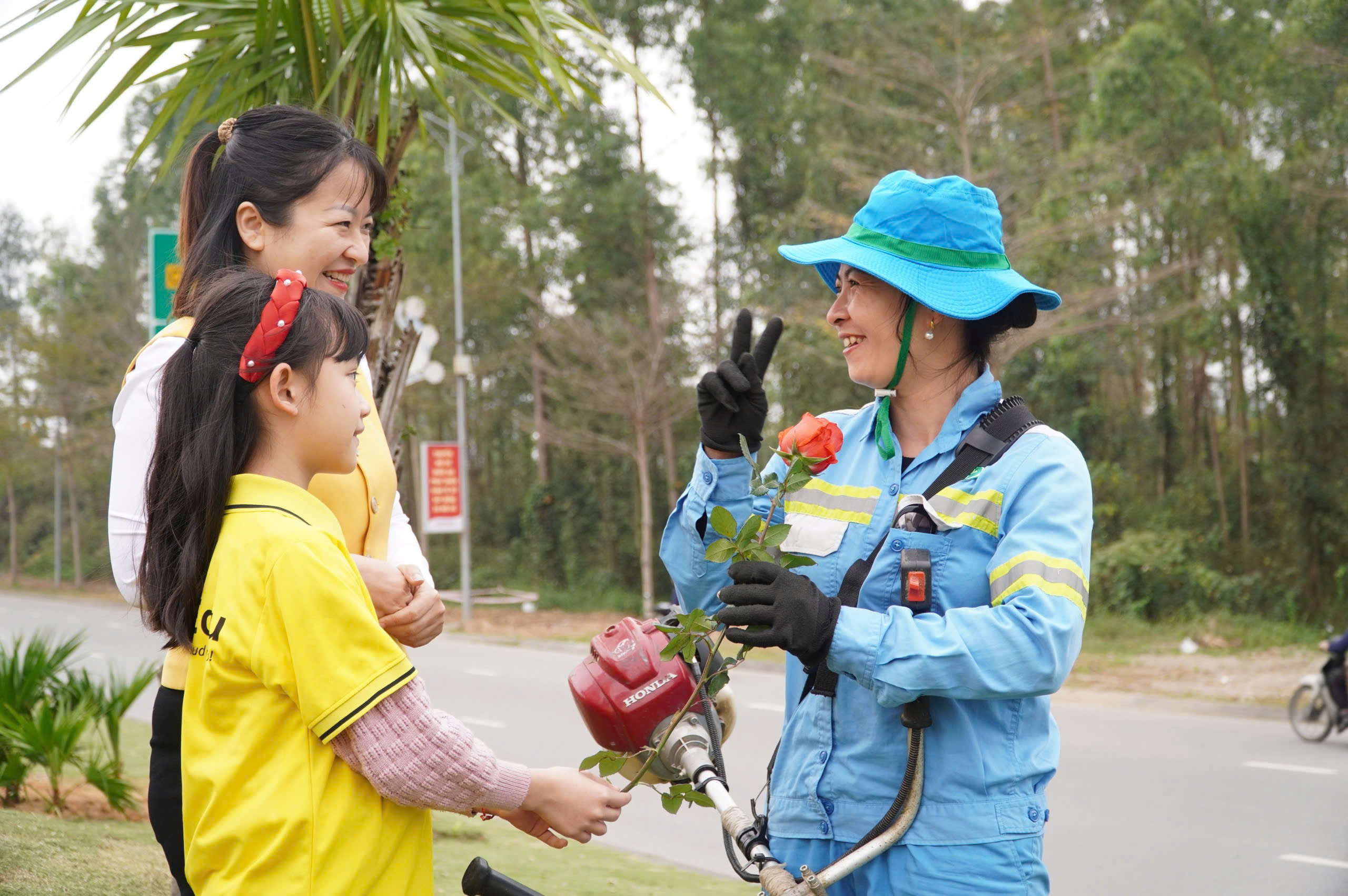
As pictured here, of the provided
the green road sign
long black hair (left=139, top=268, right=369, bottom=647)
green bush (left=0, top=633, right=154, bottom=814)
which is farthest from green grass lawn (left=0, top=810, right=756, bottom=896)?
the green road sign

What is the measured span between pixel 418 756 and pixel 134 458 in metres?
0.75

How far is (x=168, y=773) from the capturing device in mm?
2125

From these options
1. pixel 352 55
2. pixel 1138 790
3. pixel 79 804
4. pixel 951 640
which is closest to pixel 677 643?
pixel 951 640

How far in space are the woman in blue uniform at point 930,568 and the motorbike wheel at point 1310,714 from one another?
28.0 ft

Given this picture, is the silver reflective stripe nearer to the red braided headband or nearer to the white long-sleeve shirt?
the red braided headband

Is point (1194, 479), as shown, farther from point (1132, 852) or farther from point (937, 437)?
point (937, 437)

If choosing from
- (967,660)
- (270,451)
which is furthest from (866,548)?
(270,451)

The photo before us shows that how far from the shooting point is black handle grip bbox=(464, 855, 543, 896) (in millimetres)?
2031

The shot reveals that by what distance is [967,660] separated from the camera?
1.79 metres

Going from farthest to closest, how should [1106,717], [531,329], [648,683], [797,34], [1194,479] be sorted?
[531,329]
[797,34]
[1194,479]
[1106,717]
[648,683]

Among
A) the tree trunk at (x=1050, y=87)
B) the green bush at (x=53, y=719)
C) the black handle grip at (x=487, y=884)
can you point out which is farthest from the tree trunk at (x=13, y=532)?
the black handle grip at (x=487, y=884)

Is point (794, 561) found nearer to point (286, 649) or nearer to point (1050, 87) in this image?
point (286, 649)

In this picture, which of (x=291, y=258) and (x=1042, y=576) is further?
(x=291, y=258)

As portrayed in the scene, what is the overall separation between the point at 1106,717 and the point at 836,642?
31.9 feet
